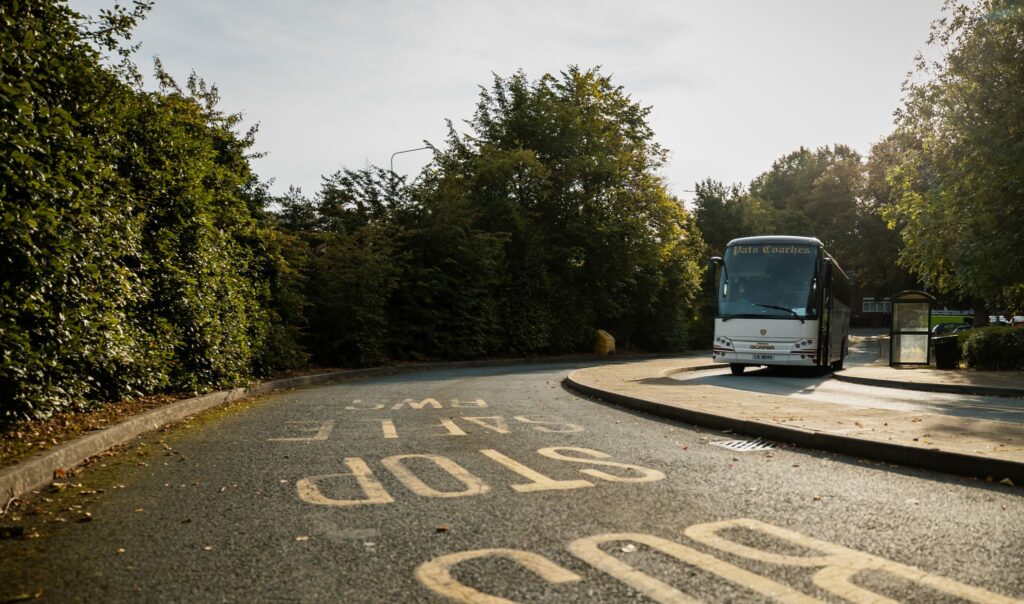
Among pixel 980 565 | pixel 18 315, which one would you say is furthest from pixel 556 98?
pixel 980 565

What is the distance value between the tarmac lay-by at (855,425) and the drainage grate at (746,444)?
0.23 metres

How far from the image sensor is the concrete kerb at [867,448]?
6.51 m

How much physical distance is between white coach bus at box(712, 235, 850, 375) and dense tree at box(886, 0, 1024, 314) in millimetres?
4255

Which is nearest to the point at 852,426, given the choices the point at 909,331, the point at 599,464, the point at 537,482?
the point at 599,464

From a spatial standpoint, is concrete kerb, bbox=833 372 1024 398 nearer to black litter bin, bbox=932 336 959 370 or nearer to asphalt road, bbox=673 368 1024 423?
asphalt road, bbox=673 368 1024 423

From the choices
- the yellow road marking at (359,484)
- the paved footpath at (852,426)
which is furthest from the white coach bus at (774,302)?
the yellow road marking at (359,484)

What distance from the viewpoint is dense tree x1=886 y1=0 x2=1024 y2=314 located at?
1956 centimetres

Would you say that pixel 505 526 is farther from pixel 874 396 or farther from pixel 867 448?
pixel 874 396

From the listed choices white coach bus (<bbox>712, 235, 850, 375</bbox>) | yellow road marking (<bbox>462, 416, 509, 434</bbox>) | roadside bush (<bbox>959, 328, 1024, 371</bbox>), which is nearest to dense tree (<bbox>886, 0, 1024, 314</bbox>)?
roadside bush (<bbox>959, 328, 1024, 371</bbox>)

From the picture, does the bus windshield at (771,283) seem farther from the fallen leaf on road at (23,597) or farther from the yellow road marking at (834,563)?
the fallen leaf on road at (23,597)

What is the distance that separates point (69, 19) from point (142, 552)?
671 cm

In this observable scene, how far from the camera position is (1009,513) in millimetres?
5270

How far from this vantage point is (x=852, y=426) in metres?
8.95

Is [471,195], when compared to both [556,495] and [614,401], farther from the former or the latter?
[556,495]
